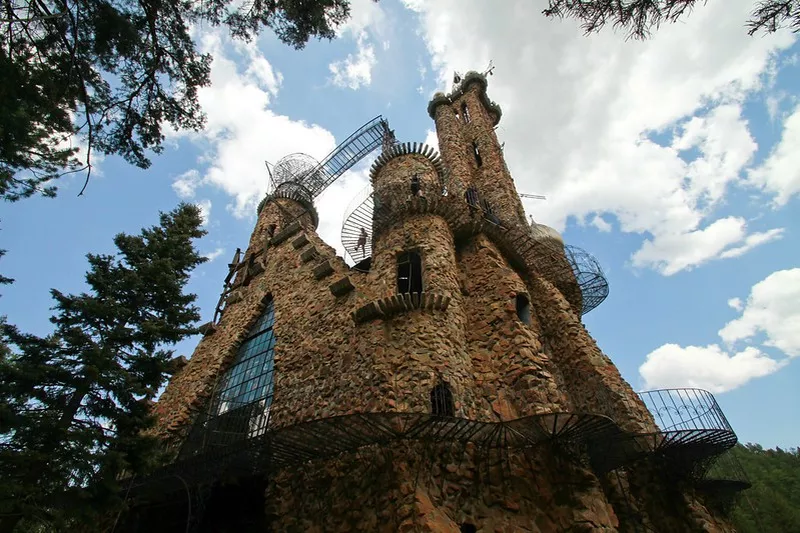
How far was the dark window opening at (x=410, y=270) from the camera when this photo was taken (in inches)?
479

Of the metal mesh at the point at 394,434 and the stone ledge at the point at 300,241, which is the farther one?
the stone ledge at the point at 300,241

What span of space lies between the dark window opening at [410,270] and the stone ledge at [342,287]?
4.64 feet

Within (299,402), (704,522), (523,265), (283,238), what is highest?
(283,238)

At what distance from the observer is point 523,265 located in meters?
14.3

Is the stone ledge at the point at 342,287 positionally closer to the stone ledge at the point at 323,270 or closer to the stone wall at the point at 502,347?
the stone ledge at the point at 323,270

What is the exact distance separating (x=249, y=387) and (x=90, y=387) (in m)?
4.44

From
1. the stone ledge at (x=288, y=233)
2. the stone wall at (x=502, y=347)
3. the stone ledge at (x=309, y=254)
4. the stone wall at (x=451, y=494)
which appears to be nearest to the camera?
the stone wall at (x=451, y=494)

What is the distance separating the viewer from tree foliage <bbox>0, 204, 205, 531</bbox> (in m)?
7.72

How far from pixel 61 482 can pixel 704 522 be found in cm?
1279

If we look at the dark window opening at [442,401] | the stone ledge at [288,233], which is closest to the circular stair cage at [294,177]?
the stone ledge at [288,233]

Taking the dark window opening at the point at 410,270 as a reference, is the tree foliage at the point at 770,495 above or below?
below

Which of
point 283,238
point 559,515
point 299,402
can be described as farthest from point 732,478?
point 283,238

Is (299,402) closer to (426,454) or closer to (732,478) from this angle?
(426,454)

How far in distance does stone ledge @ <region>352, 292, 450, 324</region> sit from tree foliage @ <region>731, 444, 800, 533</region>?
8.70 meters
